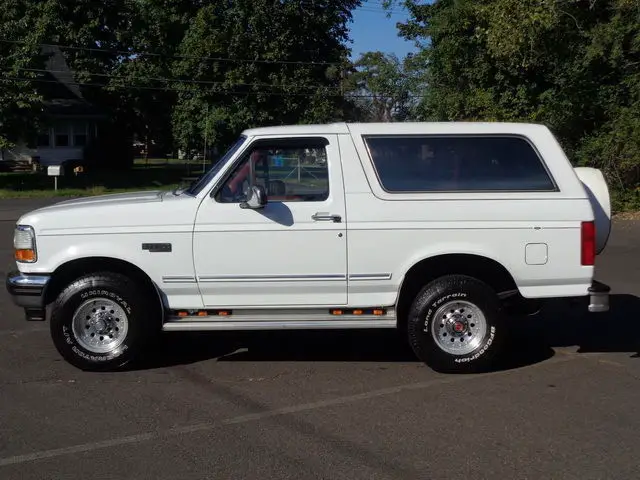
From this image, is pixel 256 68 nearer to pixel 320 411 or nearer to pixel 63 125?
pixel 63 125

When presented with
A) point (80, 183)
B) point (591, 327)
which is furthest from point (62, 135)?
point (591, 327)

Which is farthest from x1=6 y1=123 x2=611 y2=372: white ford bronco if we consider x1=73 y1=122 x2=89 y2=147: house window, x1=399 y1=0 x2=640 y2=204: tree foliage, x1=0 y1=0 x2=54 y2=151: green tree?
x1=73 y1=122 x2=89 y2=147: house window

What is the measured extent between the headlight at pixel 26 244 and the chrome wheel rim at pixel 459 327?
3.33 metres

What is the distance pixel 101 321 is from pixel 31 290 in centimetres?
61

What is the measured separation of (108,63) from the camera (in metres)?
45.1

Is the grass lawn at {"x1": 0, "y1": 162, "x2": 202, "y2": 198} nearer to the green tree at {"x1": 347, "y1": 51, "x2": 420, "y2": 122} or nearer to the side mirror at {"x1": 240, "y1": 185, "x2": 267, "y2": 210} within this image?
the green tree at {"x1": 347, "y1": 51, "x2": 420, "y2": 122}

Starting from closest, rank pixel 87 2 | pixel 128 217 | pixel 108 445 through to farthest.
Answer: pixel 108 445, pixel 128 217, pixel 87 2

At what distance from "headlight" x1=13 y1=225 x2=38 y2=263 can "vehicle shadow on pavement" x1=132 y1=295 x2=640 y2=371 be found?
4.23 feet

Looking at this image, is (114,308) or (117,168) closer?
(114,308)

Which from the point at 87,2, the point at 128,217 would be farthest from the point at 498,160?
the point at 87,2

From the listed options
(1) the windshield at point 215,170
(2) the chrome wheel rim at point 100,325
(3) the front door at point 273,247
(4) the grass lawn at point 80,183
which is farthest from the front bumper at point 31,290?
(4) the grass lawn at point 80,183

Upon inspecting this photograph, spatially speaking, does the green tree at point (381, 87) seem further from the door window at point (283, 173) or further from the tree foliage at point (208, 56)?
the door window at point (283, 173)

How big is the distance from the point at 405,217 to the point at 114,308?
2519mm

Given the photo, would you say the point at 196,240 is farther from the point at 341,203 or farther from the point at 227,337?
the point at 227,337
